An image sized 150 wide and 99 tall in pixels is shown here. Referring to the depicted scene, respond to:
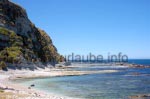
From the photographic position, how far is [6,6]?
14038cm

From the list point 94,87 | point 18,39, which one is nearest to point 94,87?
point 94,87

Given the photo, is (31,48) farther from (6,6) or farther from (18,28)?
(6,6)

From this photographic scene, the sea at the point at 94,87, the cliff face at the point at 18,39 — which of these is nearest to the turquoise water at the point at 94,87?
the sea at the point at 94,87

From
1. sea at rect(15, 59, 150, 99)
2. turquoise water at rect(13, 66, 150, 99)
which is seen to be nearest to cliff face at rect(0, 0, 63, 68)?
sea at rect(15, 59, 150, 99)

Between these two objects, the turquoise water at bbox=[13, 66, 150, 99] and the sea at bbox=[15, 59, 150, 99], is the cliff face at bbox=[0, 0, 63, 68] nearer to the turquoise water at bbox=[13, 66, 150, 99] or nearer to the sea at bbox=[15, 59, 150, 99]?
the sea at bbox=[15, 59, 150, 99]

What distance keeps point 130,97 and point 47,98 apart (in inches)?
575

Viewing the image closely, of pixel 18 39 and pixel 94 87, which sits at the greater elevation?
pixel 18 39

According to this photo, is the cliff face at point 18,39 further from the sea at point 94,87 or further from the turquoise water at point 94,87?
the turquoise water at point 94,87

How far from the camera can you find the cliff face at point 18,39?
118m

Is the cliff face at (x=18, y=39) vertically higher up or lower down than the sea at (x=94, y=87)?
higher up

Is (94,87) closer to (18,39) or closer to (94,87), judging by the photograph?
(94,87)

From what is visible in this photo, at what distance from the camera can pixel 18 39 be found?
425ft

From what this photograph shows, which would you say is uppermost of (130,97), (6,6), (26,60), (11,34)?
(6,6)

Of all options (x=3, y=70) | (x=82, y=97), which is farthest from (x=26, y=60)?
(x=82, y=97)
